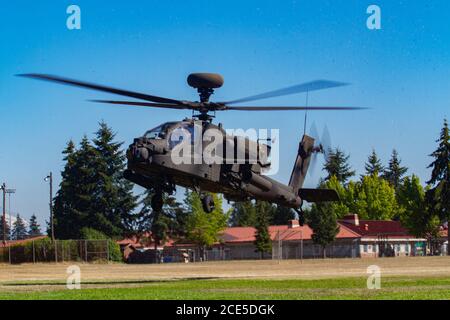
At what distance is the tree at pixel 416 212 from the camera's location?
113m

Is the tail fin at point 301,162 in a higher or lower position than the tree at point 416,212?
higher

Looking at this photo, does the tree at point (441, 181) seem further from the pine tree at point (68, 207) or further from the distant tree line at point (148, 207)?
the pine tree at point (68, 207)

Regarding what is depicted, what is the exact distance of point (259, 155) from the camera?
33.4m

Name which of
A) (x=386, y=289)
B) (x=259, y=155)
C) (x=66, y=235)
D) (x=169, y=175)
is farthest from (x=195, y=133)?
(x=66, y=235)

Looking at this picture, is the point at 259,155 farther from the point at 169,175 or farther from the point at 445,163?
the point at 445,163

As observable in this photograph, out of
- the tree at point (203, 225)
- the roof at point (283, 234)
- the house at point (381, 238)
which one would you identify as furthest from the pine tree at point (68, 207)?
the house at point (381, 238)

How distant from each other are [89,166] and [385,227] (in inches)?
2068

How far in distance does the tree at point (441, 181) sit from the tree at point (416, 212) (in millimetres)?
1706

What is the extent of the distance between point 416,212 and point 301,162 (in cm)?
7661

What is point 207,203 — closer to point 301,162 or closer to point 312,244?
point 301,162

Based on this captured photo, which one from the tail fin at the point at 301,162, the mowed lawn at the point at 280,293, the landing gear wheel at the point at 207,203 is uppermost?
the tail fin at the point at 301,162

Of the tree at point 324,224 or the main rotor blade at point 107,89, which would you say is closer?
the main rotor blade at point 107,89

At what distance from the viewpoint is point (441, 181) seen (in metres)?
107

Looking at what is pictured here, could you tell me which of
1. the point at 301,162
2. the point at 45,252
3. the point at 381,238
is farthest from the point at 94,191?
the point at 301,162
